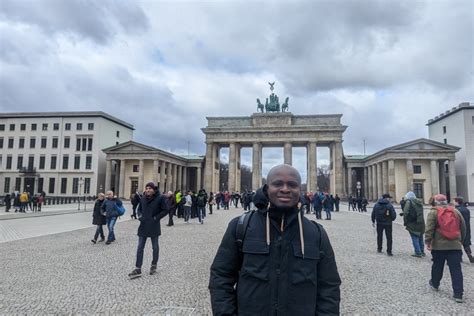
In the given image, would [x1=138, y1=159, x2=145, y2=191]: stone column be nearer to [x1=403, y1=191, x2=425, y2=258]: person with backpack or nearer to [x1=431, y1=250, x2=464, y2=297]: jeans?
[x1=403, y1=191, x2=425, y2=258]: person with backpack

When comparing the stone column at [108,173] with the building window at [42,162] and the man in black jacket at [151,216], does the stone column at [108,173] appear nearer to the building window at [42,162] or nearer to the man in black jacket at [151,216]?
the building window at [42,162]

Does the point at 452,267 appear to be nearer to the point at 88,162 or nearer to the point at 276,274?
the point at 276,274

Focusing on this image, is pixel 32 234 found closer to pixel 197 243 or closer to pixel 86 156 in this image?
pixel 197 243

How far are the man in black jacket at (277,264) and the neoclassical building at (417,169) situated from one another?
47170 mm

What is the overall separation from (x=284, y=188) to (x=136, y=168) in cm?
6180

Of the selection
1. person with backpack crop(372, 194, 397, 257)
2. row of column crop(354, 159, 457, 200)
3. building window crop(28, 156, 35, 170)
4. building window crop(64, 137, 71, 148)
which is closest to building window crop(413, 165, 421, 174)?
row of column crop(354, 159, 457, 200)

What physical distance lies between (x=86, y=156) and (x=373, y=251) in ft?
196

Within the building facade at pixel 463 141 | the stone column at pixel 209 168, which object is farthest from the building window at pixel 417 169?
the stone column at pixel 209 168

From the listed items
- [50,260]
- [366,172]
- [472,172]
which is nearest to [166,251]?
[50,260]

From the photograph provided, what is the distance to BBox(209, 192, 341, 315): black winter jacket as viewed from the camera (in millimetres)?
2277

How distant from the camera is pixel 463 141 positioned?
52.2 m

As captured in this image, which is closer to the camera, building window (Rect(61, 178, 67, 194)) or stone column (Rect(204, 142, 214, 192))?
stone column (Rect(204, 142, 214, 192))

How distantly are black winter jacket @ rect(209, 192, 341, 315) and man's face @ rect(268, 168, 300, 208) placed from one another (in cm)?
10

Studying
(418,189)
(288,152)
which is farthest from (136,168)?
(418,189)
